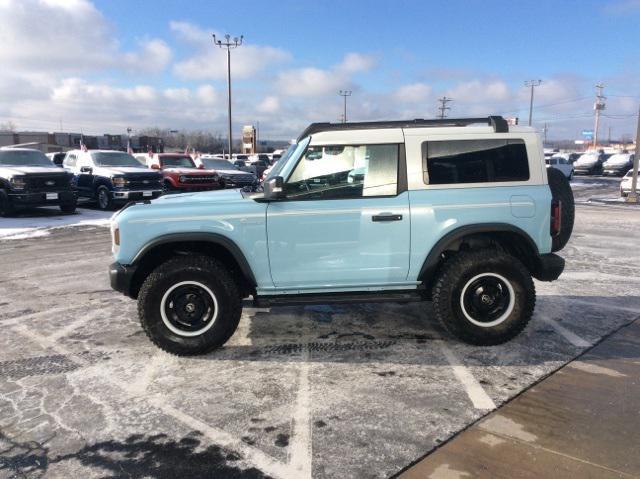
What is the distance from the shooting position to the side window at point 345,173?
4.36m

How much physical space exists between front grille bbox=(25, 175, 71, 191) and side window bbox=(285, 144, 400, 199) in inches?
470

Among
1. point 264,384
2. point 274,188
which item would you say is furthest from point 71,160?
point 264,384

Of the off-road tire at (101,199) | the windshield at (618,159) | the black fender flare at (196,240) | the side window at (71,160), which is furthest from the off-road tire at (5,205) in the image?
the windshield at (618,159)

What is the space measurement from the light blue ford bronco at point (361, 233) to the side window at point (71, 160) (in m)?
14.1

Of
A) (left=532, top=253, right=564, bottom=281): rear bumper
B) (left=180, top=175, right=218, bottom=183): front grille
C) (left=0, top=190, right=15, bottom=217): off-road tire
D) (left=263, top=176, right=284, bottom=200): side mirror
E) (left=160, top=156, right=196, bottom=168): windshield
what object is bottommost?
(left=532, top=253, right=564, bottom=281): rear bumper

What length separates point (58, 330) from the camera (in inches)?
202

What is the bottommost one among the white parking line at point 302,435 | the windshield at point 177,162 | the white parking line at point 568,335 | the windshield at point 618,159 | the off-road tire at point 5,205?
the white parking line at point 302,435

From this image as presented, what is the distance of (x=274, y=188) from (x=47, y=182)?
1214 cm

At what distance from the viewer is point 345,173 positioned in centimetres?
439

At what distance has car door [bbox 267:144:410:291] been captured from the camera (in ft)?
14.1

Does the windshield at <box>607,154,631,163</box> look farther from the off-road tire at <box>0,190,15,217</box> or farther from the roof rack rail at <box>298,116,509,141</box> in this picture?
the roof rack rail at <box>298,116,509,141</box>

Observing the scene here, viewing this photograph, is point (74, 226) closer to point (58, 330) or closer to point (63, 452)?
point (58, 330)

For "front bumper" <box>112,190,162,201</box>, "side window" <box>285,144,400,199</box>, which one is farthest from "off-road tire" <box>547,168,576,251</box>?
"front bumper" <box>112,190,162,201</box>

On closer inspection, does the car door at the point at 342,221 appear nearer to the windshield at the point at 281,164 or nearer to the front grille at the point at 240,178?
the windshield at the point at 281,164
